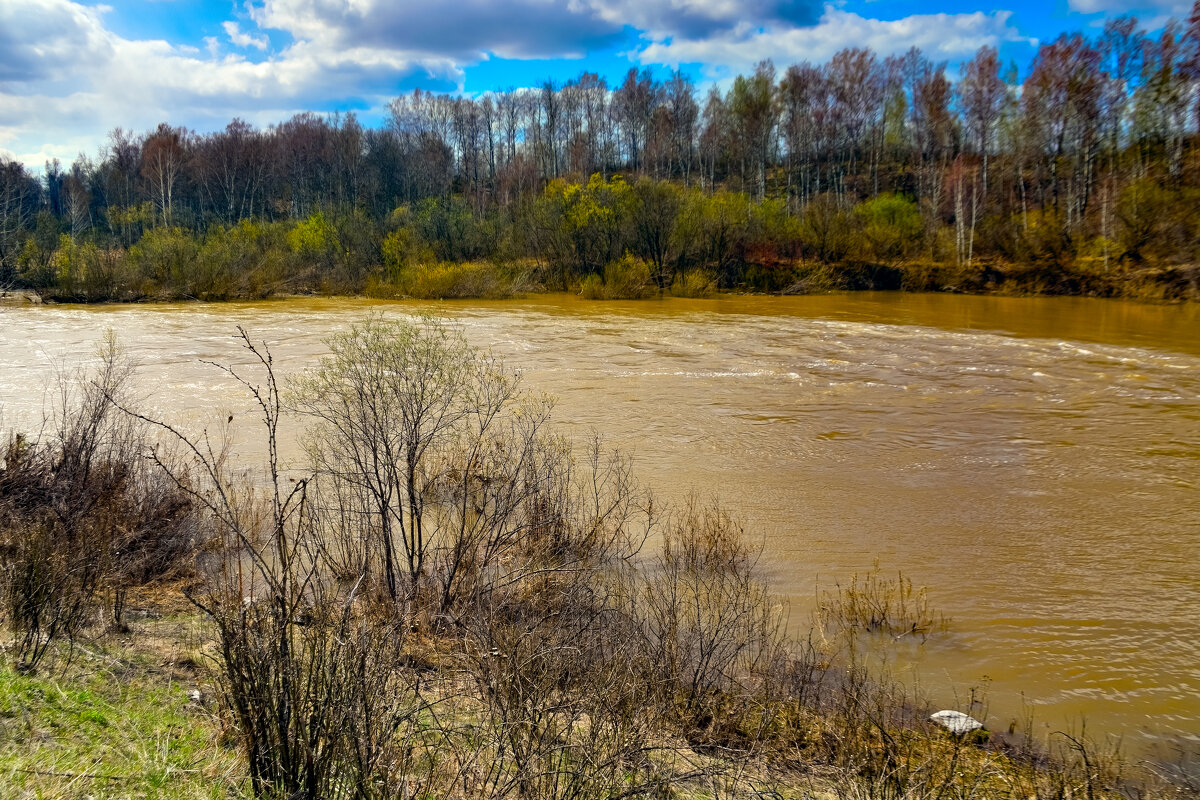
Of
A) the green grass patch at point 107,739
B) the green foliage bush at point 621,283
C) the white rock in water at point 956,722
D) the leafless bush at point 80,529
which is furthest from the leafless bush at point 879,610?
the green foliage bush at point 621,283

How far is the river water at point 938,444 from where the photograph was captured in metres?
6.82

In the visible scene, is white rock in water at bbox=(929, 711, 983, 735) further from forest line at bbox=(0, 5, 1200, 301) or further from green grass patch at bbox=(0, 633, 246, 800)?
forest line at bbox=(0, 5, 1200, 301)

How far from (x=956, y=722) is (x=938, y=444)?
360 inches

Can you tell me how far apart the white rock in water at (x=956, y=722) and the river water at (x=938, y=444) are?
1.29 ft

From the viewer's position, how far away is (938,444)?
13.6 meters

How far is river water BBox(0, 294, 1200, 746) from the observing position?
682cm

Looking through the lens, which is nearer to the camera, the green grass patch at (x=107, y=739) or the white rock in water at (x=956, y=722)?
the green grass patch at (x=107, y=739)

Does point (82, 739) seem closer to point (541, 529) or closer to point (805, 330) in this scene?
point (541, 529)

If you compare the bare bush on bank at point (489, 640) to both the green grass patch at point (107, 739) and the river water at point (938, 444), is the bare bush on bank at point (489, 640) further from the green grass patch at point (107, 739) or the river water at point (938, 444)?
the river water at point (938, 444)

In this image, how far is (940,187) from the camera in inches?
2184

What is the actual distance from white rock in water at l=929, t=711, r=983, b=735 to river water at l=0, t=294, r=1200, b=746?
394mm

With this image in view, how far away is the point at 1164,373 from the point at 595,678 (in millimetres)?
20656

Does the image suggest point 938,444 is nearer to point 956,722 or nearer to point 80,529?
point 956,722

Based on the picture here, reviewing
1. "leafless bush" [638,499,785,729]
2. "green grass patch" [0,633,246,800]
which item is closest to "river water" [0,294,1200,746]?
"leafless bush" [638,499,785,729]
